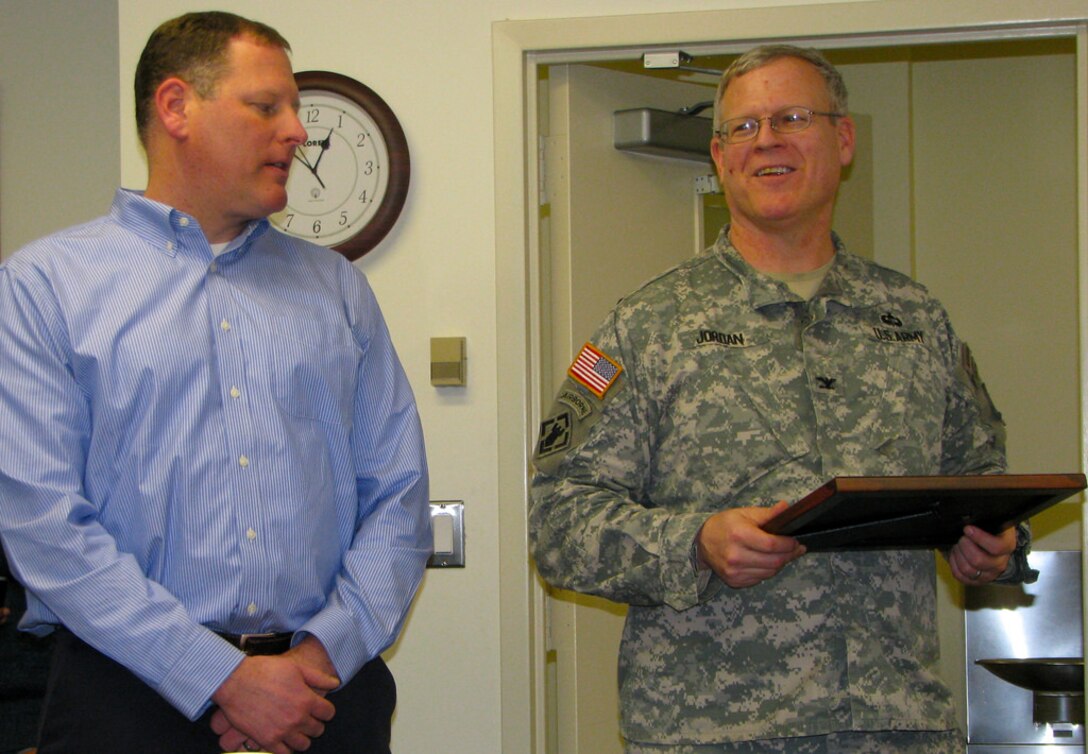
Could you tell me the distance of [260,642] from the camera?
1727 mm

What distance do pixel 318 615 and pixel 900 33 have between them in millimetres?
1825

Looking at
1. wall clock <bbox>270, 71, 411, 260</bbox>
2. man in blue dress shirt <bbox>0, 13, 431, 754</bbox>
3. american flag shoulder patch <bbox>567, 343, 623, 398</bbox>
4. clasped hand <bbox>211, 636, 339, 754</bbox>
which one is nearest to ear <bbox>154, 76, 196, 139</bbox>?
man in blue dress shirt <bbox>0, 13, 431, 754</bbox>

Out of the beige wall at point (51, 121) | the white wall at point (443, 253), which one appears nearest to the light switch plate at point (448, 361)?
the white wall at point (443, 253)

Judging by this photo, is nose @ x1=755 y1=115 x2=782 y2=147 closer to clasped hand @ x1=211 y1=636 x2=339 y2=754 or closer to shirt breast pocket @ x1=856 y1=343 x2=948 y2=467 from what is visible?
shirt breast pocket @ x1=856 y1=343 x2=948 y2=467

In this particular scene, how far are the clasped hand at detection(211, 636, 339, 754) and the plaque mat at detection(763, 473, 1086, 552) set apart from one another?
2.17 feet

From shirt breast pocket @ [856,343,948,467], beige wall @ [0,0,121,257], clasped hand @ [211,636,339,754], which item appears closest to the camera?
clasped hand @ [211,636,339,754]

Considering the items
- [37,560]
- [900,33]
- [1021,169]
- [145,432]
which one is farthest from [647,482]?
[1021,169]

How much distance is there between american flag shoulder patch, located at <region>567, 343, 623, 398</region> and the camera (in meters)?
1.98

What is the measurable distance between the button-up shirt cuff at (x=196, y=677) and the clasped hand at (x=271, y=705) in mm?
14

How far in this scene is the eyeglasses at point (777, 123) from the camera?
206cm

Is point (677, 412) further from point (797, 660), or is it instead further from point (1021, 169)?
point (1021, 169)

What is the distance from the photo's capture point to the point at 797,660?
1845 mm

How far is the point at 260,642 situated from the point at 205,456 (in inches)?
10.7

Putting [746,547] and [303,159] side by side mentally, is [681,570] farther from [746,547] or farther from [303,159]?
[303,159]
